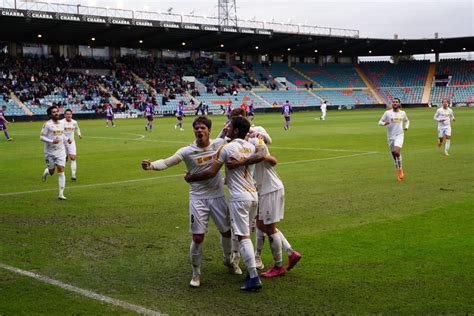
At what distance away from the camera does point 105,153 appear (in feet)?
79.8

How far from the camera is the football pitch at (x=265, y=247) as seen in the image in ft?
21.1

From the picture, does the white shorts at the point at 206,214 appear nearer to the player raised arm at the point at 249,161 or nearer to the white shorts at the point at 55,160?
the player raised arm at the point at 249,161

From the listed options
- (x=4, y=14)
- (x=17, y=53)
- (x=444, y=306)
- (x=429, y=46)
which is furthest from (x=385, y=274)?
(x=429, y=46)

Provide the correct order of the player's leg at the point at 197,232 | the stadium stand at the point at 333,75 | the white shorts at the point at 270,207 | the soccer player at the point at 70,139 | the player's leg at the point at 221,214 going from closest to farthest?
the player's leg at the point at 197,232 → the player's leg at the point at 221,214 → the white shorts at the point at 270,207 → the soccer player at the point at 70,139 → the stadium stand at the point at 333,75

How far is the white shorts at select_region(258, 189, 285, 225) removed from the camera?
731cm

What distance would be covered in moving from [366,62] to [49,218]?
95479 mm

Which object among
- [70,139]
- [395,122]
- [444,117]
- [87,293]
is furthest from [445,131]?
[87,293]

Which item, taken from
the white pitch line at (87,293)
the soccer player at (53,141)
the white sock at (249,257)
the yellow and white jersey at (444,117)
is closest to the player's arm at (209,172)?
the white sock at (249,257)

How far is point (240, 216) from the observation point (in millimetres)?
6859

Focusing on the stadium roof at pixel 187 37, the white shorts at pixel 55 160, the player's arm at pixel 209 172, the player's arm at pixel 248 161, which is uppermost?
the stadium roof at pixel 187 37

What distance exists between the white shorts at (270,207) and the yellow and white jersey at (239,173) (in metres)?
0.33

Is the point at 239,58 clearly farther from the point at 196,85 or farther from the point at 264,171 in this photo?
the point at 264,171

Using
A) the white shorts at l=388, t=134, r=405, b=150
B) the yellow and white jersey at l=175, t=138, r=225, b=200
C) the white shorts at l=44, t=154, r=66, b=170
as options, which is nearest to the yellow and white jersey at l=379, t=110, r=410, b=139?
the white shorts at l=388, t=134, r=405, b=150

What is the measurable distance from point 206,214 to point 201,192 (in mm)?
291
